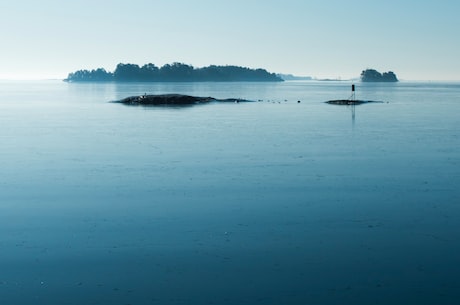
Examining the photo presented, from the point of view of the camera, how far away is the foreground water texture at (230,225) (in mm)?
13531

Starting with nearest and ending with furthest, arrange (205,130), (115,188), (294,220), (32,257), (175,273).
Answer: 1. (175,273)
2. (32,257)
3. (294,220)
4. (115,188)
5. (205,130)

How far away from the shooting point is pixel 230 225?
739 inches

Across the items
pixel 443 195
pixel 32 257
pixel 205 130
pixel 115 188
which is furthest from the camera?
pixel 205 130

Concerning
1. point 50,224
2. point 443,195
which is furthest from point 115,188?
point 443,195

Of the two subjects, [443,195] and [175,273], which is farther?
[443,195]

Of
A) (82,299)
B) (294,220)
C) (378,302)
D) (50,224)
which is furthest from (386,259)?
(50,224)

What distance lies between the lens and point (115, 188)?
2492 cm

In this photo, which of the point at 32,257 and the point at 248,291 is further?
the point at 32,257

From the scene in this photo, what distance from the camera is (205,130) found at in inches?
2020

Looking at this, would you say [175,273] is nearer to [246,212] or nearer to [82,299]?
[82,299]

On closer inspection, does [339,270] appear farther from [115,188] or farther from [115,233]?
[115,188]

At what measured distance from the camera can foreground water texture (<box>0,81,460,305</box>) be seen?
13.5 meters

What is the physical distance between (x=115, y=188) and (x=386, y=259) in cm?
1390

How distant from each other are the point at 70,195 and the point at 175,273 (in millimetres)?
10779
